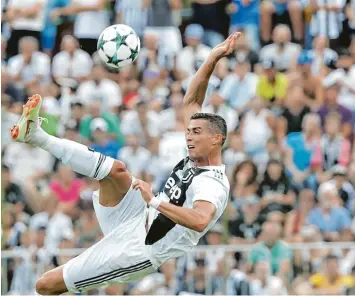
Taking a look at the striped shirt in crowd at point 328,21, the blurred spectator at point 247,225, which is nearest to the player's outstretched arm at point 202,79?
the blurred spectator at point 247,225

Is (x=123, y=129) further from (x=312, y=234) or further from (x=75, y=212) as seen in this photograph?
(x=312, y=234)

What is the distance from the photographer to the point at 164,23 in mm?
18469

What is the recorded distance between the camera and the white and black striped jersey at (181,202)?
388 inches

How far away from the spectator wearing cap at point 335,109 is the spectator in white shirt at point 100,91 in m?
3.10

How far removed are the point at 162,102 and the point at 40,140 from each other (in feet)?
24.6

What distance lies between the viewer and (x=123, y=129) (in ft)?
55.4

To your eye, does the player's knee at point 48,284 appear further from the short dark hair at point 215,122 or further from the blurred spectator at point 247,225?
the blurred spectator at point 247,225

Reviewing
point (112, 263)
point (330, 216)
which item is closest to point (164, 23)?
point (330, 216)

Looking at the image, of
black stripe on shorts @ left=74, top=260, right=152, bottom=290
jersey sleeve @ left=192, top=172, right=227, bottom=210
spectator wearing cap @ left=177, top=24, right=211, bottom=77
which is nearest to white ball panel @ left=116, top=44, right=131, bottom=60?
jersey sleeve @ left=192, top=172, right=227, bottom=210

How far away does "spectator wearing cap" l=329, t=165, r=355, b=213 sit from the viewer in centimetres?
1561

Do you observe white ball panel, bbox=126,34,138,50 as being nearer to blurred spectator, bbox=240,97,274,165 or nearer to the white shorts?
the white shorts

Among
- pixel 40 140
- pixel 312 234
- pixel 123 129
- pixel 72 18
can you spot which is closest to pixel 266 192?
pixel 312 234

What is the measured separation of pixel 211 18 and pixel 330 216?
4.61 m

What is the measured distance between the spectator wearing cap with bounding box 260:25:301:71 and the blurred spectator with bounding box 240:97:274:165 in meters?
1.14
